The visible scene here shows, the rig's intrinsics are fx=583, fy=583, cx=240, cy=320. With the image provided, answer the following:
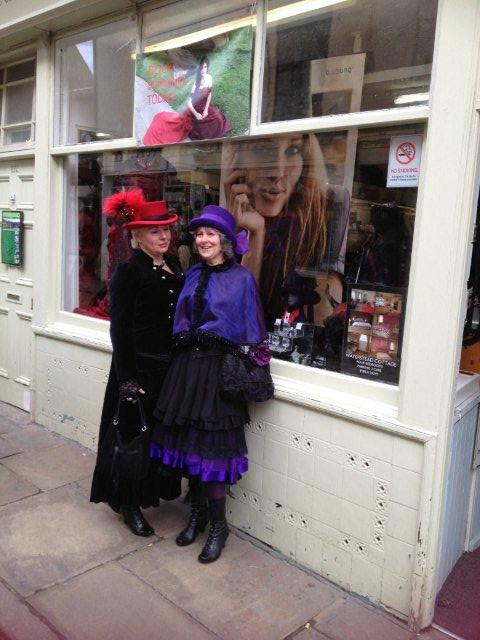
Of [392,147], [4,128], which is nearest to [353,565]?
[392,147]

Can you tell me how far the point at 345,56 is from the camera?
343 centimetres

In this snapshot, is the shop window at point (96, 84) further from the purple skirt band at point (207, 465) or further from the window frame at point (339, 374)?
the purple skirt band at point (207, 465)

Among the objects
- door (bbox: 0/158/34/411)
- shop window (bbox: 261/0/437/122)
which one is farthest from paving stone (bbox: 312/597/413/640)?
door (bbox: 0/158/34/411)

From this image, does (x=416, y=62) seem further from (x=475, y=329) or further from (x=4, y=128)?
(x=4, y=128)

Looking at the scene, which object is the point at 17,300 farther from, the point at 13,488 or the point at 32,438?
the point at 13,488

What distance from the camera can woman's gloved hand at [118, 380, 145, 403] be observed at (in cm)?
338

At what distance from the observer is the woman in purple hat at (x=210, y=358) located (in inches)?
126

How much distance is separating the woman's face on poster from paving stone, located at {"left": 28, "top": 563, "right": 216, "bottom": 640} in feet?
7.83

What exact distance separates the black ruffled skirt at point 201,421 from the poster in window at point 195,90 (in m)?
1.53

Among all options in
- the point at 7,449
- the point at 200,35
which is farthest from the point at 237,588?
the point at 200,35

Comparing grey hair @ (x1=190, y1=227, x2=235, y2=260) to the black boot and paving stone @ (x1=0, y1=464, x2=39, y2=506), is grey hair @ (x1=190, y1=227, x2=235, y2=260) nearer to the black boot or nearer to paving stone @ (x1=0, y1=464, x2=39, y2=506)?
the black boot

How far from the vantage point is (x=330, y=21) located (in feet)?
11.3

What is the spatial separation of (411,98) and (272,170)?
3.41ft

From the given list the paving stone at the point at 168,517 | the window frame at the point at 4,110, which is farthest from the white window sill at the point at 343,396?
the window frame at the point at 4,110
